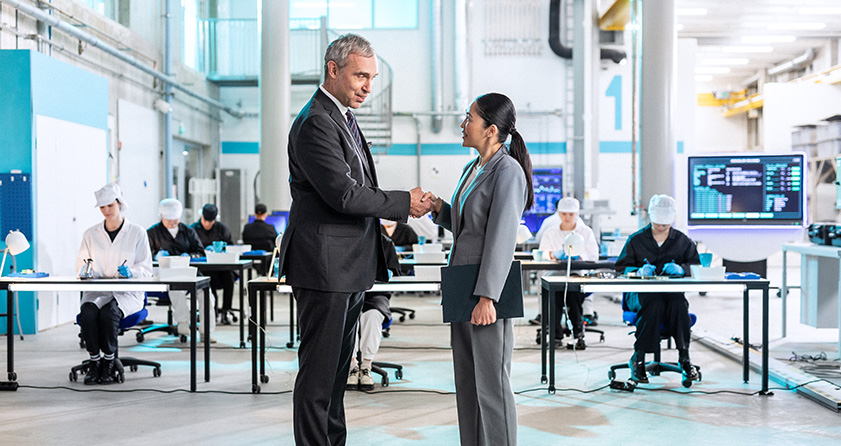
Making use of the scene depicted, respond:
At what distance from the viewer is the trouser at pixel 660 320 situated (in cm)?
491

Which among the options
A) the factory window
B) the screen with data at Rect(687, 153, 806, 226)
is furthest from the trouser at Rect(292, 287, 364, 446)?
the factory window

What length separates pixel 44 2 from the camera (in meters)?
8.09

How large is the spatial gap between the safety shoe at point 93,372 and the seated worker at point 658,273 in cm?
343

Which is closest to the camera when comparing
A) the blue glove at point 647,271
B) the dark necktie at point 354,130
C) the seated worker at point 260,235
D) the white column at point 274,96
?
the dark necktie at point 354,130

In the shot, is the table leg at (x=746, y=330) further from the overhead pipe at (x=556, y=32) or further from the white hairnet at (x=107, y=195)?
the overhead pipe at (x=556, y=32)

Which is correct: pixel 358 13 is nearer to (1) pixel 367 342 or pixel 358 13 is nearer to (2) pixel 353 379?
(1) pixel 367 342

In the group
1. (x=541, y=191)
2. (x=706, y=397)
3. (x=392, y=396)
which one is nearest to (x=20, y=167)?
(x=392, y=396)

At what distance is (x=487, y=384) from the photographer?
275cm

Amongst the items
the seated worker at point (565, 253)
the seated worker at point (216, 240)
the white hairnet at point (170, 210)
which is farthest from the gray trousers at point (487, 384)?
the seated worker at point (216, 240)

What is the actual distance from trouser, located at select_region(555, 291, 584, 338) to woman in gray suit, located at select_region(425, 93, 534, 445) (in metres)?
3.73

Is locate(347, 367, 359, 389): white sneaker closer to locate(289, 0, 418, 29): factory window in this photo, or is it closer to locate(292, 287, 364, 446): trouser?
locate(292, 287, 364, 446): trouser

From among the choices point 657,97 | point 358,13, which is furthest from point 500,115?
point 358,13

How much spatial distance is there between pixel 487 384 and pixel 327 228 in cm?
78

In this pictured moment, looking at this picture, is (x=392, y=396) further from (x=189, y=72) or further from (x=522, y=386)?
(x=189, y=72)
